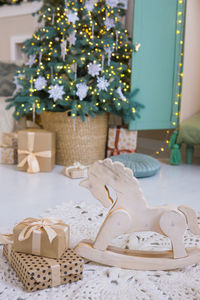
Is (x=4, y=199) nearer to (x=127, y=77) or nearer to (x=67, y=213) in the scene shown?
(x=67, y=213)

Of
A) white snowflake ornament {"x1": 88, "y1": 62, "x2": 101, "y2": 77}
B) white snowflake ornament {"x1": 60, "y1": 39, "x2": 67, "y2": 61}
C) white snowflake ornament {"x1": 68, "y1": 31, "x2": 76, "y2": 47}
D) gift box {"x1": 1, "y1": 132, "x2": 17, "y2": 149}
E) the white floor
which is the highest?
white snowflake ornament {"x1": 68, "y1": 31, "x2": 76, "y2": 47}

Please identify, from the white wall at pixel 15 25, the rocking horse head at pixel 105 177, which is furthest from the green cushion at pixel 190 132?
the white wall at pixel 15 25

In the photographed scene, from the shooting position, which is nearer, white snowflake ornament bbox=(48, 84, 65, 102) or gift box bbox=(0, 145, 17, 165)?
white snowflake ornament bbox=(48, 84, 65, 102)

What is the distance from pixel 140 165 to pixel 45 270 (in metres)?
1.54

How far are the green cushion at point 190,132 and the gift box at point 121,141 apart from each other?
1.25 feet

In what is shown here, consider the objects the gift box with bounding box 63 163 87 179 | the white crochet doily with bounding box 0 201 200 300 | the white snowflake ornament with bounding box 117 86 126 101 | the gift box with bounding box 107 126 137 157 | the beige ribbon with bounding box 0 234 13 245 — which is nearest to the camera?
the white crochet doily with bounding box 0 201 200 300

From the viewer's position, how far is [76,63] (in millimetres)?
2592

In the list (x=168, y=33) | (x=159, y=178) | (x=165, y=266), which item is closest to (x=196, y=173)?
(x=159, y=178)

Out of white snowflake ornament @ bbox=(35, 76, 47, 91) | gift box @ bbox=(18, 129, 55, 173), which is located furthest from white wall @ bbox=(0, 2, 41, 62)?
gift box @ bbox=(18, 129, 55, 173)

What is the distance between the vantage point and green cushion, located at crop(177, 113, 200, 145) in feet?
9.38

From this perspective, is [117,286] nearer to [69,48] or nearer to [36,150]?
[36,150]

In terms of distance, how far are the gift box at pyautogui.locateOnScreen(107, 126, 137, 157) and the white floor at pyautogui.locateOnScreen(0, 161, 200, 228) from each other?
1.16 feet

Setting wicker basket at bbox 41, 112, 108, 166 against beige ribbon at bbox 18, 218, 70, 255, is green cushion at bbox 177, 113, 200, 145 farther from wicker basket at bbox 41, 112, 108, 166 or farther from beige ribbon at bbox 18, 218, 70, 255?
beige ribbon at bbox 18, 218, 70, 255

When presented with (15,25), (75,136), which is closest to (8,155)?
(75,136)
